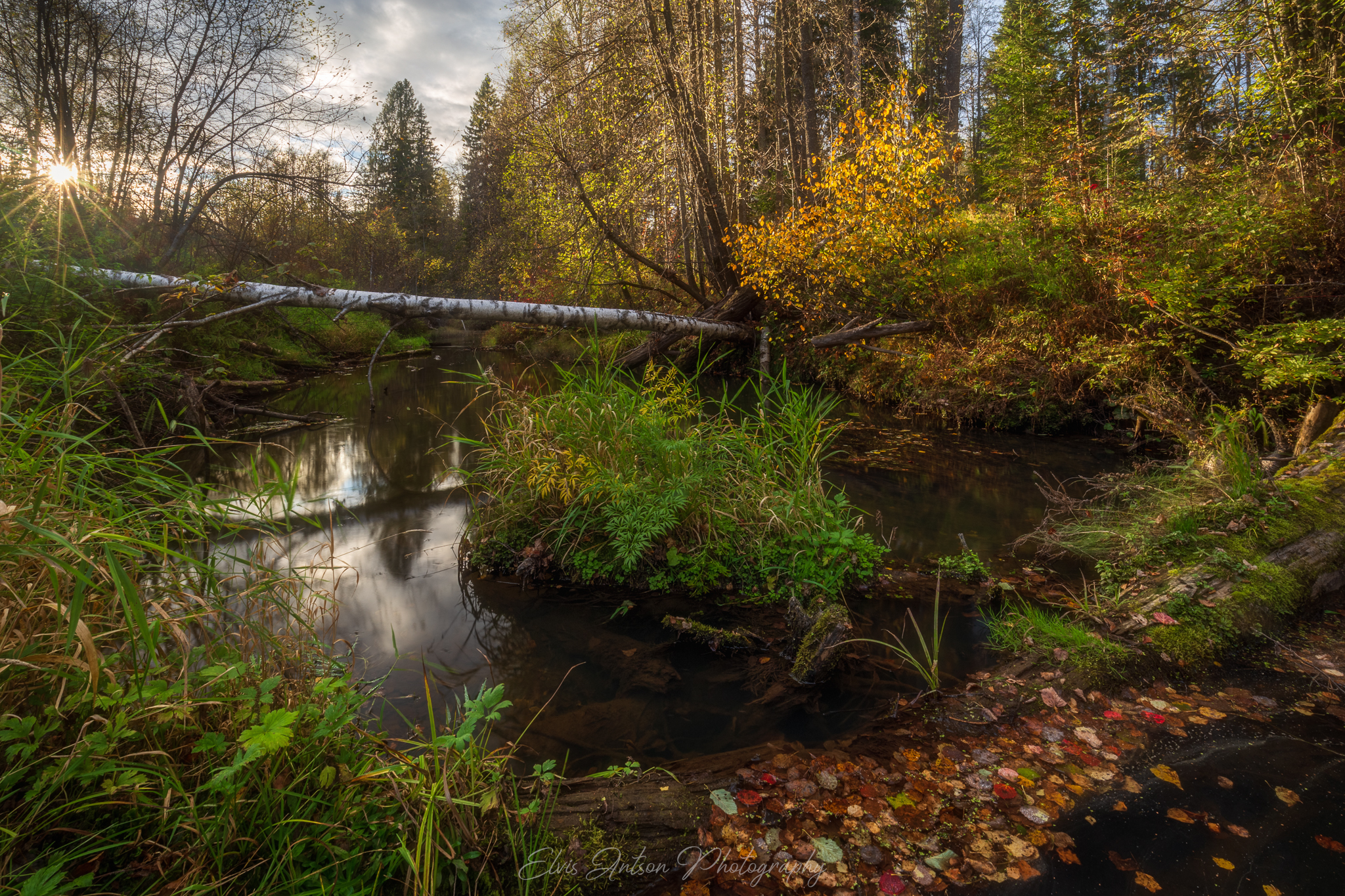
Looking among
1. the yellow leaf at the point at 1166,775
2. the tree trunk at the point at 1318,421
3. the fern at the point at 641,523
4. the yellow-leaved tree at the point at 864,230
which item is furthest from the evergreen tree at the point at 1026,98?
the yellow leaf at the point at 1166,775

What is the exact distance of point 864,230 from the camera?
1052 centimetres

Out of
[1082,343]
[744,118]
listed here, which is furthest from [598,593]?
[744,118]

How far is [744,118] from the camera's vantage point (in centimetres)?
1231

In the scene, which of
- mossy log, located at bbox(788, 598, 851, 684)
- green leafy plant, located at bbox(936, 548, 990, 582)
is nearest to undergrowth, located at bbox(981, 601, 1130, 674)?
green leafy plant, located at bbox(936, 548, 990, 582)

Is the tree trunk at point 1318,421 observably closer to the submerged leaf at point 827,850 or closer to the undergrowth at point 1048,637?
the undergrowth at point 1048,637

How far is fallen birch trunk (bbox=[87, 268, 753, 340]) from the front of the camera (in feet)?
22.6

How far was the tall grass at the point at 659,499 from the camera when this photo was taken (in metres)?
4.29

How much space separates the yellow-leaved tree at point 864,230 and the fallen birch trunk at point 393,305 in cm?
370

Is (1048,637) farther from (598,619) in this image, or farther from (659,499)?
(598,619)

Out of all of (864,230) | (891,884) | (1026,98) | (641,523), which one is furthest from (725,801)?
(1026,98)

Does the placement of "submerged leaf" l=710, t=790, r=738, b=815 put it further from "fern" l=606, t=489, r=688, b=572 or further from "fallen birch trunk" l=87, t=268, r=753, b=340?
"fallen birch trunk" l=87, t=268, r=753, b=340

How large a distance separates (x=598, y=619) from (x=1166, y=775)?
3169mm

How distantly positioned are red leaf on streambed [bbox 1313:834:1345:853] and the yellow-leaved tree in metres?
9.90

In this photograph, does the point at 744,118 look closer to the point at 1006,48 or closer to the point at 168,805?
the point at 168,805
